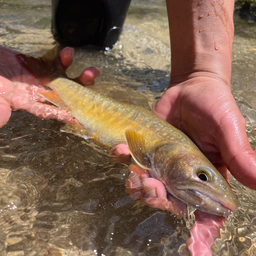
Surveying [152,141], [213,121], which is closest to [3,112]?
[152,141]

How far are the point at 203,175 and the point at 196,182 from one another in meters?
0.09

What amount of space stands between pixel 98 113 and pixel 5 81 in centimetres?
124

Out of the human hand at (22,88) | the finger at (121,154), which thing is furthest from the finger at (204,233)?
the human hand at (22,88)

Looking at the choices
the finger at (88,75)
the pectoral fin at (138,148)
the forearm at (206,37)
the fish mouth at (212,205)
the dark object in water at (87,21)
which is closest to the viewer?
the fish mouth at (212,205)

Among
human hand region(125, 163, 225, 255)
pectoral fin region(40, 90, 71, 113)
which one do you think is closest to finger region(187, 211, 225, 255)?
human hand region(125, 163, 225, 255)

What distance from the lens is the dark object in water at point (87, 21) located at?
5094 mm

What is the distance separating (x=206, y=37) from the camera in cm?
331

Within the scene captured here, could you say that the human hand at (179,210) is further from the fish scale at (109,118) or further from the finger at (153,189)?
the fish scale at (109,118)

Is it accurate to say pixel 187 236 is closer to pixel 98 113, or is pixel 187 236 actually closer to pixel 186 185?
pixel 186 185

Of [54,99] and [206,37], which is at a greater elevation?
[206,37]

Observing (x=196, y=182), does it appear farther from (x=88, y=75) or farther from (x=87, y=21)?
(x=87, y=21)

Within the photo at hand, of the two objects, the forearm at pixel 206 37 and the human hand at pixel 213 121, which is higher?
the forearm at pixel 206 37

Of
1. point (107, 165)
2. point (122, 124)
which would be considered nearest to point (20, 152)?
point (107, 165)

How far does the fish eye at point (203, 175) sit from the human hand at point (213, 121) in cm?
21
